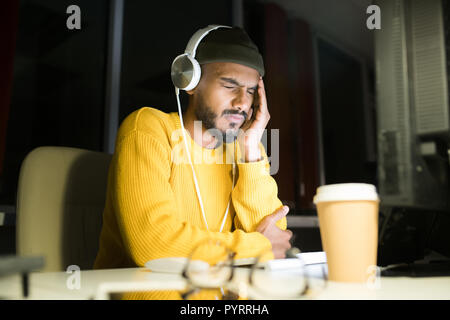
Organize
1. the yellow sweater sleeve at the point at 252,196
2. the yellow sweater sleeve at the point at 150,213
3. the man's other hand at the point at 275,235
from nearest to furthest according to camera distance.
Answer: the yellow sweater sleeve at the point at 150,213 → the man's other hand at the point at 275,235 → the yellow sweater sleeve at the point at 252,196

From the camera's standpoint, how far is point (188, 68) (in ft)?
3.53

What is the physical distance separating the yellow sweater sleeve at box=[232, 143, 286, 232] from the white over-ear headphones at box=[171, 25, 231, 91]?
0.28 metres

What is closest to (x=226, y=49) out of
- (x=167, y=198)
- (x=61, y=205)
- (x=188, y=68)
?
(x=188, y=68)

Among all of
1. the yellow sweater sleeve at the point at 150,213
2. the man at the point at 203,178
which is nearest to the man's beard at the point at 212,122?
the man at the point at 203,178

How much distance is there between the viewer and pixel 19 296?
416 mm

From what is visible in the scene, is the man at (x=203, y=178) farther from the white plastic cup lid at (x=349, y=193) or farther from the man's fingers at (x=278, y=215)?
the white plastic cup lid at (x=349, y=193)

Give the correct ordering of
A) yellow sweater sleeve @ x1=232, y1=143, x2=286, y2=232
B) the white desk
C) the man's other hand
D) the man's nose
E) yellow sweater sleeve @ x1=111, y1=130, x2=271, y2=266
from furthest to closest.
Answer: the man's nose < yellow sweater sleeve @ x1=232, y1=143, x2=286, y2=232 < the man's other hand < yellow sweater sleeve @ x1=111, y1=130, x2=271, y2=266 < the white desk

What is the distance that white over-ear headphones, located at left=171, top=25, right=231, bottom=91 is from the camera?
3.50ft

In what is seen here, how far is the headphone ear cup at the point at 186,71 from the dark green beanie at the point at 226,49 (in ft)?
0.21

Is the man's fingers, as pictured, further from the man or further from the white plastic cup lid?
the white plastic cup lid

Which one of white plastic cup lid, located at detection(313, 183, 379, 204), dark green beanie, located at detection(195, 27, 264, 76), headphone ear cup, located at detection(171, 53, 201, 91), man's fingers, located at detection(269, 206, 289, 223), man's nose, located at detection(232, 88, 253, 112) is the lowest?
man's fingers, located at detection(269, 206, 289, 223)

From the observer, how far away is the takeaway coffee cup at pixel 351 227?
0.48 meters

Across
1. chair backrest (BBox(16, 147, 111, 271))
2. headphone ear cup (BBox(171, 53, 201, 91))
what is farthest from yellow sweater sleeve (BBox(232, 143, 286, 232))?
chair backrest (BBox(16, 147, 111, 271))

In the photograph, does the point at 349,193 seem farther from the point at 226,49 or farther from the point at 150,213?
the point at 226,49
